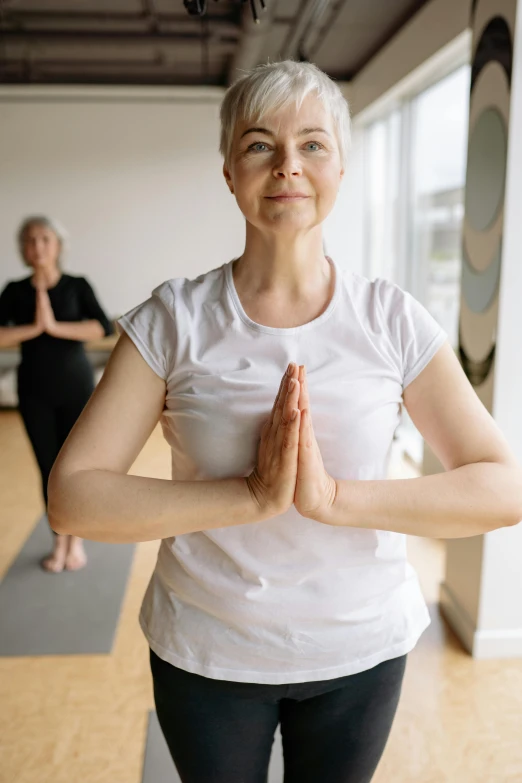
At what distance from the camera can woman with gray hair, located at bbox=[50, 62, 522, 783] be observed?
2.96 ft

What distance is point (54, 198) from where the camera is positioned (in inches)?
269

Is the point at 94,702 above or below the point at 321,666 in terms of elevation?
below

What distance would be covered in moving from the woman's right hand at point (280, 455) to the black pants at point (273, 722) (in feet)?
1.08

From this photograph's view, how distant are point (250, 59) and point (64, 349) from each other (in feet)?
9.89

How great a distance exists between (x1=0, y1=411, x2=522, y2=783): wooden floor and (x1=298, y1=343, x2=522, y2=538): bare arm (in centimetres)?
144

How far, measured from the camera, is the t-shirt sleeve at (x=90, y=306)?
3.17m

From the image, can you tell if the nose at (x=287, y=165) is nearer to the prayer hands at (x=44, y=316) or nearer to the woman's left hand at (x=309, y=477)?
the woman's left hand at (x=309, y=477)

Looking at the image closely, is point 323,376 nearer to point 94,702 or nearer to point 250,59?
point 94,702

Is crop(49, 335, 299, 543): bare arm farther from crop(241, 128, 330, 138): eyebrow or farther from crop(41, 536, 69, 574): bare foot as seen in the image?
crop(41, 536, 69, 574): bare foot

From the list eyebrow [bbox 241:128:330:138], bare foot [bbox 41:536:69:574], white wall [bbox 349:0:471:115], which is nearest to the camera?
eyebrow [bbox 241:128:330:138]

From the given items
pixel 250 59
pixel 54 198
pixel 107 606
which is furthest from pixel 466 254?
pixel 54 198

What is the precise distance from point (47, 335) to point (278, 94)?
2374 mm

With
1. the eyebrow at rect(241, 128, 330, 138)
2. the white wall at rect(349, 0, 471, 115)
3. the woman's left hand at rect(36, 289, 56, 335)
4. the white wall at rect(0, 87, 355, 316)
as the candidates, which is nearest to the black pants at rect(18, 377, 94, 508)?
the woman's left hand at rect(36, 289, 56, 335)

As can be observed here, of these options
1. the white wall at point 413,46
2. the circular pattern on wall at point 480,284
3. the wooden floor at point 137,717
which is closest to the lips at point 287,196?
the circular pattern on wall at point 480,284
